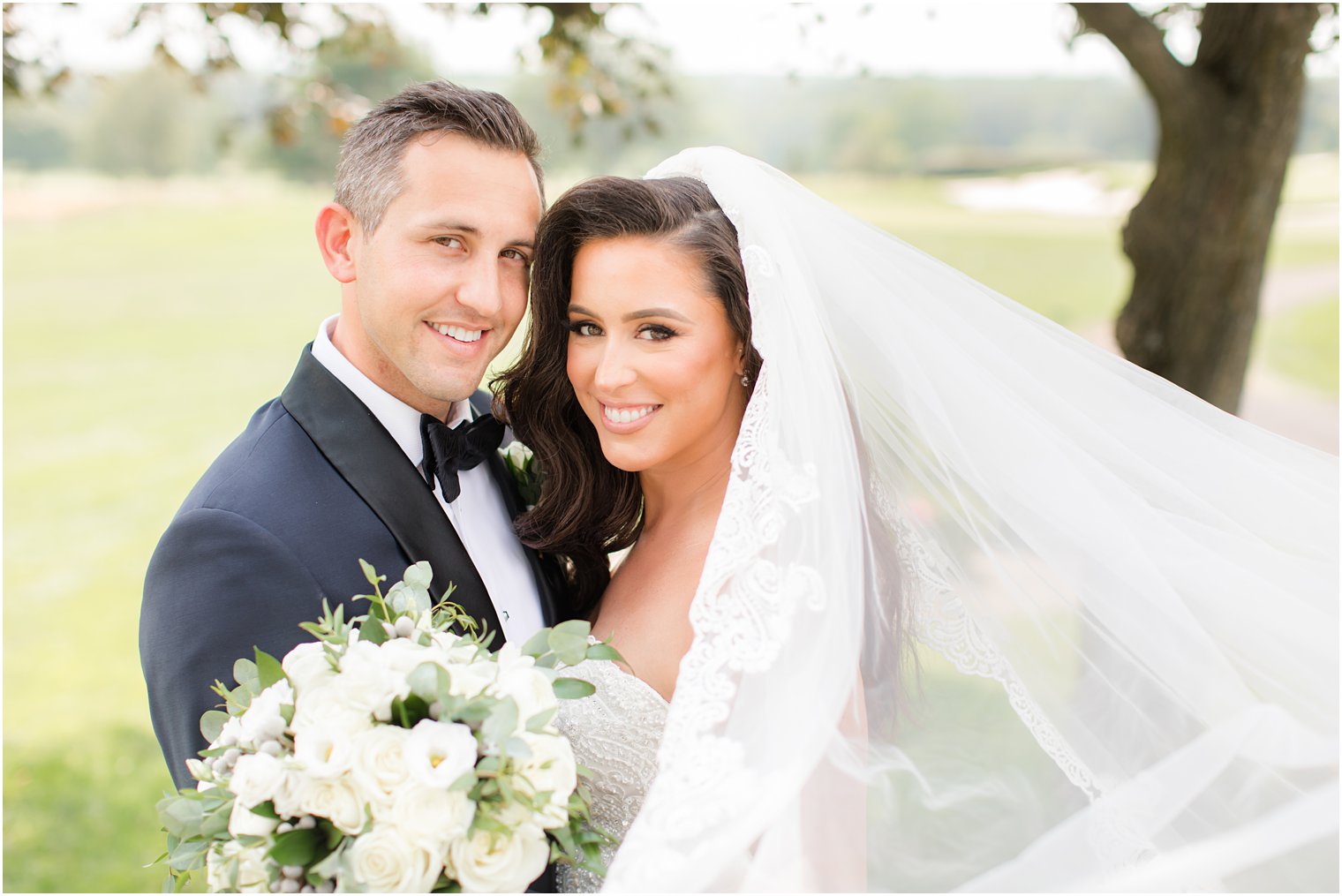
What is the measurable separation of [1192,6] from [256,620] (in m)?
4.67

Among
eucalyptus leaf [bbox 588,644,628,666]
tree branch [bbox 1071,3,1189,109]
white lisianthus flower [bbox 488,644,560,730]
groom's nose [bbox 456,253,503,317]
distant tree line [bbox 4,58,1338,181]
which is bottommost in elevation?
white lisianthus flower [bbox 488,644,560,730]

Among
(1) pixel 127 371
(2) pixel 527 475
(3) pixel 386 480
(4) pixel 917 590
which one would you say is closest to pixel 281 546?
(3) pixel 386 480

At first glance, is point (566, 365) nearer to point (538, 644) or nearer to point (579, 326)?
point (579, 326)

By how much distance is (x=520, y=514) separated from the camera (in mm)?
3291

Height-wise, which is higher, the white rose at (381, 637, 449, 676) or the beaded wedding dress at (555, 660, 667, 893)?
the white rose at (381, 637, 449, 676)

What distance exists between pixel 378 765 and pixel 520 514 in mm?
1594

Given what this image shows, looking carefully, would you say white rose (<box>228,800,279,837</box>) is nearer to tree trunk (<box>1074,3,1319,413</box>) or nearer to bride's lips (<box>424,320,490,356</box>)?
bride's lips (<box>424,320,490,356</box>)

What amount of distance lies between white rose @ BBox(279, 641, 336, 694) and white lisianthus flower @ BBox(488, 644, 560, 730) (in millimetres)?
A: 310

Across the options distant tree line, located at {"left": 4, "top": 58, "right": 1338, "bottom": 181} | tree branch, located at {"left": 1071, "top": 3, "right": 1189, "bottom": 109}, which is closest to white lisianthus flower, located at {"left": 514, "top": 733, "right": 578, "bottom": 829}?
tree branch, located at {"left": 1071, "top": 3, "right": 1189, "bottom": 109}

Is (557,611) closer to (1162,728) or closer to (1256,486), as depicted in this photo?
(1162,728)

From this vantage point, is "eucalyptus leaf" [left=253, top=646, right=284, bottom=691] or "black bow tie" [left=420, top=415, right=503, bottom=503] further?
"black bow tie" [left=420, top=415, right=503, bottom=503]

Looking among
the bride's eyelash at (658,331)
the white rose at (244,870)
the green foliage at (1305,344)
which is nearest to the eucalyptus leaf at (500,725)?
the white rose at (244,870)

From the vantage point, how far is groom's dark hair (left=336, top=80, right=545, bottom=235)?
2.81 meters

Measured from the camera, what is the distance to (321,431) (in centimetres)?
266
